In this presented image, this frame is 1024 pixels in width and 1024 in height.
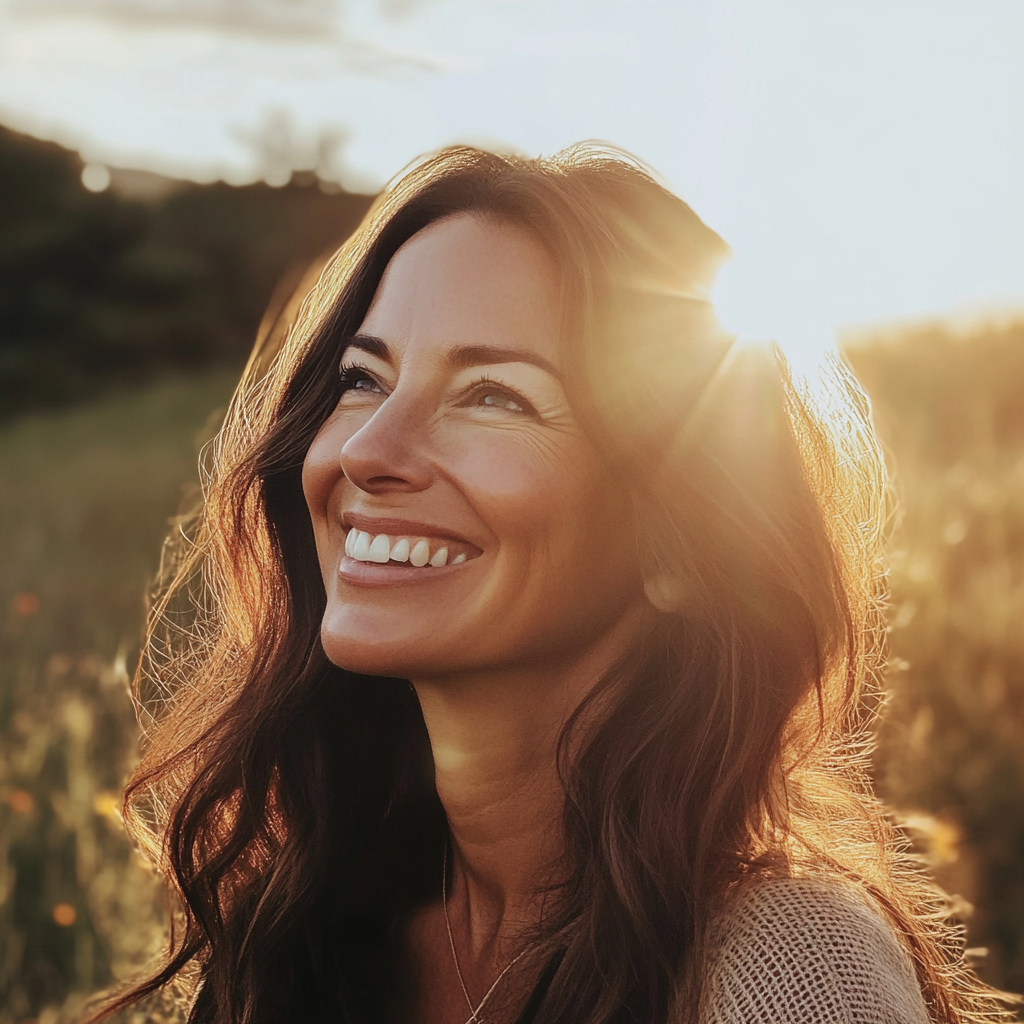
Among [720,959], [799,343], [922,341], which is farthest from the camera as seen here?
[922,341]

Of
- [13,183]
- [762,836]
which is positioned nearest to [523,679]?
[762,836]

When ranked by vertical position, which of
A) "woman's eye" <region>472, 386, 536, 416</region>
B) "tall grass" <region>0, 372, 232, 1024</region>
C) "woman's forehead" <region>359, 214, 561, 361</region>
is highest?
"woman's forehead" <region>359, 214, 561, 361</region>

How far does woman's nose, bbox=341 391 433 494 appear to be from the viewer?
1.92m

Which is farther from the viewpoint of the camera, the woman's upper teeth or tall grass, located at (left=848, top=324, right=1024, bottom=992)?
tall grass, located at (left=848, top=324, right=1024, bottom=992)

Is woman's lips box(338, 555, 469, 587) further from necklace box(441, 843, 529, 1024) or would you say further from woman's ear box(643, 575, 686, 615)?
necklace box(441, 843, 529, 1024)

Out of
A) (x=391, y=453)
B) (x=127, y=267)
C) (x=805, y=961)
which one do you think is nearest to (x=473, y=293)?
(x=391, y=453)

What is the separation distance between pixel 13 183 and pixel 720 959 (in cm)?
2956

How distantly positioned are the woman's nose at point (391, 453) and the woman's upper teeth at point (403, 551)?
8 centimetres

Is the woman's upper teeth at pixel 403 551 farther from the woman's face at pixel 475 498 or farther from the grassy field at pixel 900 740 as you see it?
the grassy field at pixel 900 740

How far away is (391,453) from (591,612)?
0.44 m

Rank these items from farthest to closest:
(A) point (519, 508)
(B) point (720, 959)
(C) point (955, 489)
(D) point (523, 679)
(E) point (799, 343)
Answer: (C) point (955, 489) → (E) point (799, 343) → (D) point (523, 679) → (A) point (519, 508) → (B) point (720, 959)

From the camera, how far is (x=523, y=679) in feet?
6.81

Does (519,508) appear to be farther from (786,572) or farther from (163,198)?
(163,198)

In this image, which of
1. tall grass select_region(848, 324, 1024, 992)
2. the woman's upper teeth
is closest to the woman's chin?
the woman's upper teeth
